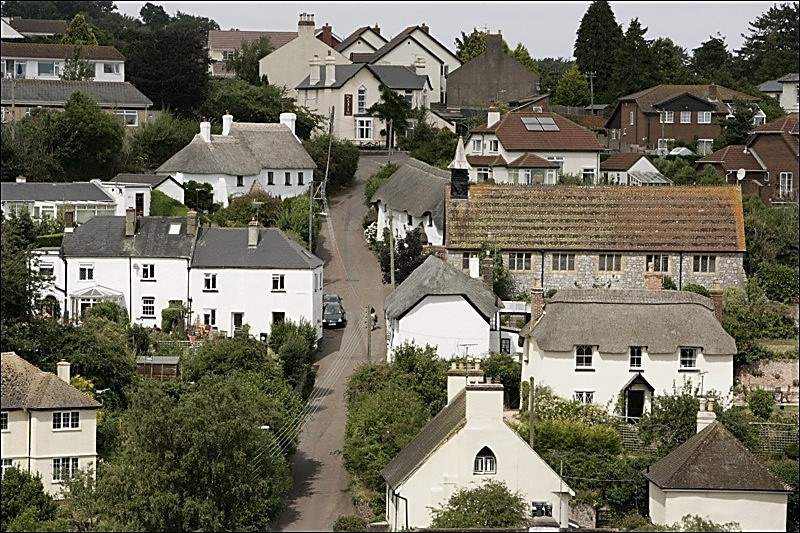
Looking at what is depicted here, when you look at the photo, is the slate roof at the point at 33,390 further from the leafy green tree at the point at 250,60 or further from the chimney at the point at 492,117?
the leafy green tree at the point at 250,60

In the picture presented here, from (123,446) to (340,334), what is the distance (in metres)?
9.21

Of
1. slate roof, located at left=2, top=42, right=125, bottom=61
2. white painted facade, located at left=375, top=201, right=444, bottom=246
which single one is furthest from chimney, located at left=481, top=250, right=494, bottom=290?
slate roof, located at left=2, top=42, right=125, bottom=61

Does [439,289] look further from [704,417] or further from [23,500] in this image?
[23,500]

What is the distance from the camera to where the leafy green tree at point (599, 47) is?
161ft

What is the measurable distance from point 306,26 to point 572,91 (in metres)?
8.27

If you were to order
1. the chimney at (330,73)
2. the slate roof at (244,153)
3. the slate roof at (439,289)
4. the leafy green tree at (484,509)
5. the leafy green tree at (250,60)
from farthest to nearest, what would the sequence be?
1. the leafy green tree at (250,60)
2. the chimney at (330,73)
3. the slate roof at (244,153)
4. the slate roof at (439,289)
5. the leafy green tree at (484,509)

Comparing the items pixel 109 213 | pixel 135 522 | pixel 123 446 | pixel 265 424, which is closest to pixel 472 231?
pixel 109 213

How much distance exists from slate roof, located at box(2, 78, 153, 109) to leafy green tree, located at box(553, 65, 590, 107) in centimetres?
1496

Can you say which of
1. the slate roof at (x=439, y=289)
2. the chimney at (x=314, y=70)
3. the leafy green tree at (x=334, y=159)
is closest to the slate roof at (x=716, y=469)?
the slate roof at (x=439, y=289)

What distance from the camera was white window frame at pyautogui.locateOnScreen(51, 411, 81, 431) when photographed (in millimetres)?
22312

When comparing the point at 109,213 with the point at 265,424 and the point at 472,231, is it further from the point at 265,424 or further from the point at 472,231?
the point at 265,424

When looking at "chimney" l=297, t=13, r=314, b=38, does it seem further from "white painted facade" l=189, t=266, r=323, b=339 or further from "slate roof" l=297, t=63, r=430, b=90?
"white painted facade" l=189, t=266, r=323, b=339

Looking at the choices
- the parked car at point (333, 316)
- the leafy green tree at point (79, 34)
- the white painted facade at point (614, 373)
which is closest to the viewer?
the white painted facade at point (614, 373)

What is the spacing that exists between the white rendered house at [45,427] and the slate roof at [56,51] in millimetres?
18947
